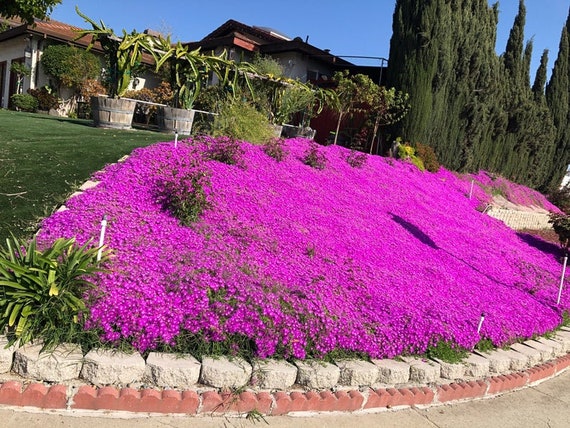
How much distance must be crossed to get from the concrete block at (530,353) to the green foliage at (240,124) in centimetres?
544

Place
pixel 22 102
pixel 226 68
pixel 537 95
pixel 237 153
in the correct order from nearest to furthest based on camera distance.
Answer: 1. pixel 237 153
2. pixel 226 68
3. pixel 22 102
4. pixel 537 95

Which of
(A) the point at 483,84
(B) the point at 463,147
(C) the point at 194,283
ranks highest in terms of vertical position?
(A) the point at 483,84

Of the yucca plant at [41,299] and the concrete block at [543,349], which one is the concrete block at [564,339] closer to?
the concrete block at [543,349]

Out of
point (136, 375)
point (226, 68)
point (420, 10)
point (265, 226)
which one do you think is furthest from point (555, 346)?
point (420, 10)

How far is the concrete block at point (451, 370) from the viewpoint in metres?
4.24

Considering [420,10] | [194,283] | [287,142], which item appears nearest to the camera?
[194,283]

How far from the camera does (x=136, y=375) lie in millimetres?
3084

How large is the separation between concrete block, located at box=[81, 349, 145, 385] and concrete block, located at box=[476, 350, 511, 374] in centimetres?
340

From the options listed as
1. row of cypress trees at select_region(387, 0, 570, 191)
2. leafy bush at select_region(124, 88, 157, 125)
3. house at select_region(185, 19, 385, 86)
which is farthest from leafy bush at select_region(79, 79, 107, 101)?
row of cypress trees at select_region(387, 0, 570, 191)

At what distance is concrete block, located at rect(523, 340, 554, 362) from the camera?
17.5 ft

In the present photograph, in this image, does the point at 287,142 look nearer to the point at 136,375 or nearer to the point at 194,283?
the point at 194,283

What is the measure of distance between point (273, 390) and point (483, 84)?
15438mm

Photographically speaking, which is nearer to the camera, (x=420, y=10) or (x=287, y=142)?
(x=287, y=142)

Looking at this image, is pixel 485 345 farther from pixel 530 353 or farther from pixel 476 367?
pixel 530 353
